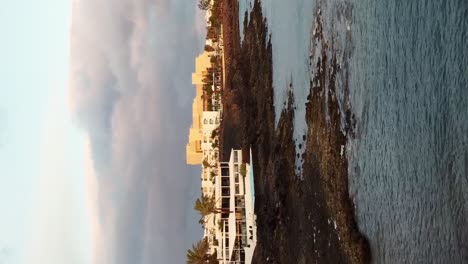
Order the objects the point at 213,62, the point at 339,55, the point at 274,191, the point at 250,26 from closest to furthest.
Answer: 1. the point at 339,55
2. the point at 274,191
3. the point at 250,26
4. the point at 213,62

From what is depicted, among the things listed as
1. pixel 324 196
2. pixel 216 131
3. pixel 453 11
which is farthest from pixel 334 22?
pixel 216 131

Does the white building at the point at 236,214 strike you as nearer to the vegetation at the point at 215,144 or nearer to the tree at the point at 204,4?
the vegetation at the point at 215,144

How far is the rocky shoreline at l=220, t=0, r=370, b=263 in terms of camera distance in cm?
2436

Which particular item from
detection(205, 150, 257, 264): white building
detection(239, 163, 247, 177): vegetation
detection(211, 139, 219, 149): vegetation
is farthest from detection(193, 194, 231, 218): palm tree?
detection(211, 139, 219, 149): vegetation

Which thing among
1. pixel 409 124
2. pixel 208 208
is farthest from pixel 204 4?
pixel 409 124

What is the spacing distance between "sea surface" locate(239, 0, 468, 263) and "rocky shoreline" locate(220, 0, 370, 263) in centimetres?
122

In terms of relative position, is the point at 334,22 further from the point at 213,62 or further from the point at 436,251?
the point at 213,62

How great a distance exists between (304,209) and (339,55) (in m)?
8.42

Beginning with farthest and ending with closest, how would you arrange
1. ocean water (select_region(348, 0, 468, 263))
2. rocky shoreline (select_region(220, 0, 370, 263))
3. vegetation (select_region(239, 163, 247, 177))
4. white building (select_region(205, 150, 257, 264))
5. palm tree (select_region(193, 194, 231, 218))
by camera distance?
palm tree (select_region(193, 194, 231, 218)) < vegetation (select_region(239, 163, 247, 177)) < white building (select_region(205, 150, 257, 264)) < rocky shoreline (select_region(220, 0, 370, 263)) < ocean water (select_region(348, 0, 468, 263))

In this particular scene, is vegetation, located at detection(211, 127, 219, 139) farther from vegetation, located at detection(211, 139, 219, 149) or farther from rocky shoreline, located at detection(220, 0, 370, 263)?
rocky shoreline, located at detection(220, 0, 370, 263)

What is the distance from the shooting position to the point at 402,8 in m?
19.1

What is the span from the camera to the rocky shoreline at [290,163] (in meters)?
24.4

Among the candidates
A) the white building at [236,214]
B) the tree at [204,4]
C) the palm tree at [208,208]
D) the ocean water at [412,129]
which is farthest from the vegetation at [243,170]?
the tree at [204,4]

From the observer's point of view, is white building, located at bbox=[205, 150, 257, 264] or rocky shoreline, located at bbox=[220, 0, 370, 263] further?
white building, located at bbox=[205, 150, 257, 264]
